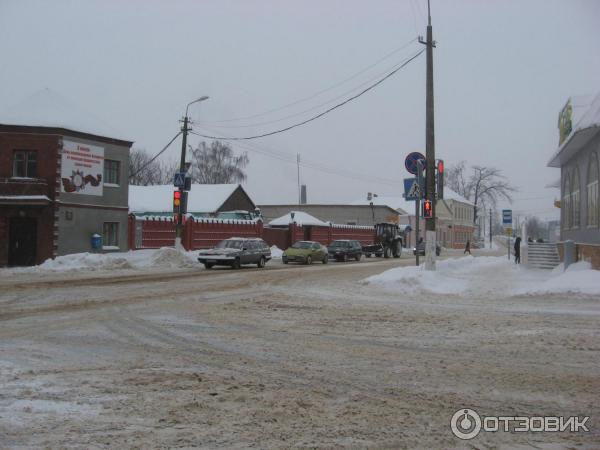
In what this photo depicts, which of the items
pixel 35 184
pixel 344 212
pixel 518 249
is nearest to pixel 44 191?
pixel 35 184

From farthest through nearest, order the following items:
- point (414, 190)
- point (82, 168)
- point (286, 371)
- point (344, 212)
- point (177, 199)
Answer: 1. point (344, 212)
2. point (82, 168)
3. point (177, 199)
4. point (414, 190)
5. point (286, 371)

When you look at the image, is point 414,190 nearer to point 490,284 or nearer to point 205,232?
point 490,284

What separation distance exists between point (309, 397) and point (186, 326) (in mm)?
4746

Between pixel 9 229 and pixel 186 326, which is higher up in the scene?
pixel 9 229

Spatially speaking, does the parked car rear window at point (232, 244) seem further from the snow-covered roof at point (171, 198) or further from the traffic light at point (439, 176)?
the snow-covered roof at point (171, 198)

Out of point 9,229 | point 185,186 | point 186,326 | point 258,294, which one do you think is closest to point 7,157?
point 9,229

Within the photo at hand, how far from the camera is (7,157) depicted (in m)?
26.0

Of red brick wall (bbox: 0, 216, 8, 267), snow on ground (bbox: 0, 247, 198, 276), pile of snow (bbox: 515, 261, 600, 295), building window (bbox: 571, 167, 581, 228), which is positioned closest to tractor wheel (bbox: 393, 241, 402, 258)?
snow on ground (bbox: 0, 247, 198, 276)

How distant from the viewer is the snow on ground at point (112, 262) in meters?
23.7

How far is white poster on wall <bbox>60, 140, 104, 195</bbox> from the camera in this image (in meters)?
27.0

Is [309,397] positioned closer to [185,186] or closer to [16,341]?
[16,341]

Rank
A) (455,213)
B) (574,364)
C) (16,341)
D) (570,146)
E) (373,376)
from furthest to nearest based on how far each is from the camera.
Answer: (455,213) → (570,146) → (16,341) → (574,364) → (373,376)

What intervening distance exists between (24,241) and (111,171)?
5.83 meters

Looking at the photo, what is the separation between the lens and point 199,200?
52594 mm
